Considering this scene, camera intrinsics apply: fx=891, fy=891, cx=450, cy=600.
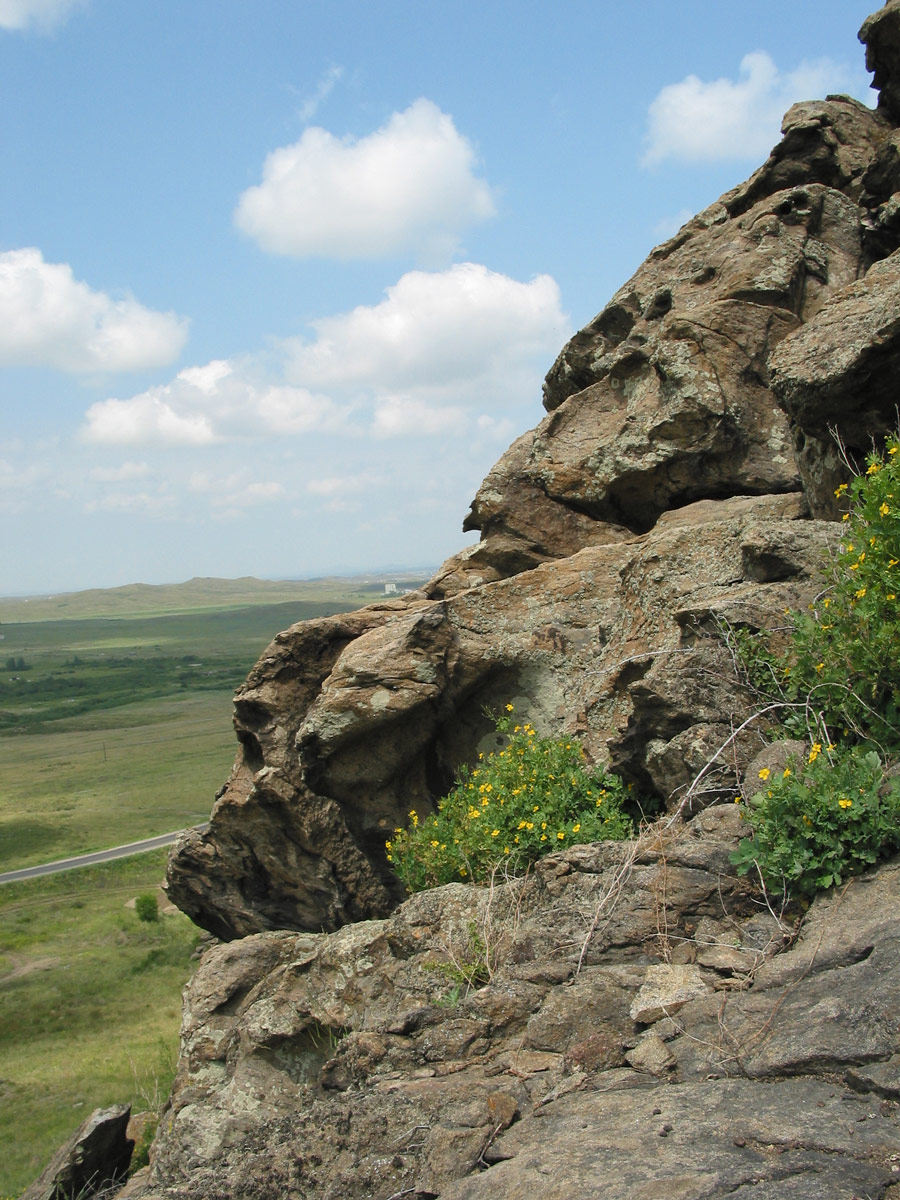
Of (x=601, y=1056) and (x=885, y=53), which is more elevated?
(x=885, y=53)

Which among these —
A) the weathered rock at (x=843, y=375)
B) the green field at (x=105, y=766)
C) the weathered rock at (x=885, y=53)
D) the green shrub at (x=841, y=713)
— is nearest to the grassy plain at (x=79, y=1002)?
the green shrub at (x=841, y=713)

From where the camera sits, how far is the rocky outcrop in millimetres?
4250

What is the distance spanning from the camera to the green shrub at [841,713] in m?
5.86

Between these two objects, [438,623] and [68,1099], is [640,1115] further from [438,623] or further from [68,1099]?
[68,1099]

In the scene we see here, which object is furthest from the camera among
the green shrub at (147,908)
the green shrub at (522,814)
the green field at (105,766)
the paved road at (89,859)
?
the green field at (105,766)

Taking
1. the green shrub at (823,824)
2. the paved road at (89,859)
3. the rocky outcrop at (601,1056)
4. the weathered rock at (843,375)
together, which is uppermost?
the weathered rock at (843,375)

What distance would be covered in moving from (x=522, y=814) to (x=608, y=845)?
1.57 m

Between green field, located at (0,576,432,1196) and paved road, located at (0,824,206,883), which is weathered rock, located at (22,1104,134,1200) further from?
paved road, located at (0,824,206,883)

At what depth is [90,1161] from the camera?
38.5 ft

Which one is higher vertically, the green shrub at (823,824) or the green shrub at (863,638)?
the green shrub at (863,638)

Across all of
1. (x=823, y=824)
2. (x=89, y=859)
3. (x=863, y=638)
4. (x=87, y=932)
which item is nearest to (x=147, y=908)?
(x=87, y=932)

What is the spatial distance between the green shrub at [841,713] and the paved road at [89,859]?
229ft

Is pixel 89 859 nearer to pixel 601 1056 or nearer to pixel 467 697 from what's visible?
pixel 467 697

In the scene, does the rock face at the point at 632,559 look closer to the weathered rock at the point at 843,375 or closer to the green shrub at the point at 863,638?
the weathered rock at the point at 843,375
